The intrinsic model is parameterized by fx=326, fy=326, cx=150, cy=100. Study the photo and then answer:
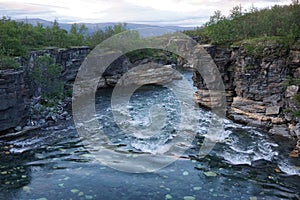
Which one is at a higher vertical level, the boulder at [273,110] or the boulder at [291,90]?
the boulder at [291,90]

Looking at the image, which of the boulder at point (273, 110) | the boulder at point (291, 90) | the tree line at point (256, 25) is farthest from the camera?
the tree line at point (256, 25)

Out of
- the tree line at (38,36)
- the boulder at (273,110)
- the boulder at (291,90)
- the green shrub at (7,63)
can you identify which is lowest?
the boulder at (273,110)

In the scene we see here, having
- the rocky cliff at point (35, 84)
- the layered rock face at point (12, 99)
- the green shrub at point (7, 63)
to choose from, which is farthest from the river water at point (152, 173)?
the green shrub at point (7, 63)

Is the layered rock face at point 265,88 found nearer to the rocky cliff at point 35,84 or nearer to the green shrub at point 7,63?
the rocky cliff at point 35,84

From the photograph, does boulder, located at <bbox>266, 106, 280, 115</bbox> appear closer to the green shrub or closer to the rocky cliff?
the rocky cliff

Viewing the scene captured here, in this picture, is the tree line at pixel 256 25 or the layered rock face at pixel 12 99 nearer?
the layered rock face at pixel 12 99

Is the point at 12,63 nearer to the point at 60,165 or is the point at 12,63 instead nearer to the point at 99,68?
the point at 60,165

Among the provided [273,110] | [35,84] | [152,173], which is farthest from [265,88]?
[35,84]

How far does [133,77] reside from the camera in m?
39.8

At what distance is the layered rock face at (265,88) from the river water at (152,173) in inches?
56.4

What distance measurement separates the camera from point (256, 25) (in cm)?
2705

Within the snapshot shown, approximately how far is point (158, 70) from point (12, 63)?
2258 centimetres

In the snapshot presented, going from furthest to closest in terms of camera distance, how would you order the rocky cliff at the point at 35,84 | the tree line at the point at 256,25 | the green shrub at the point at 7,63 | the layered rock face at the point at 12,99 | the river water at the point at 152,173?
the tree line at the point at 256,25 < the green shrub at the point at 7,63 < the rocky cliff at the point at 35,84 < the layered rock face at the point at 12,99 < the river water at the point at 152,173

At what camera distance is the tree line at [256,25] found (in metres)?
24.5
